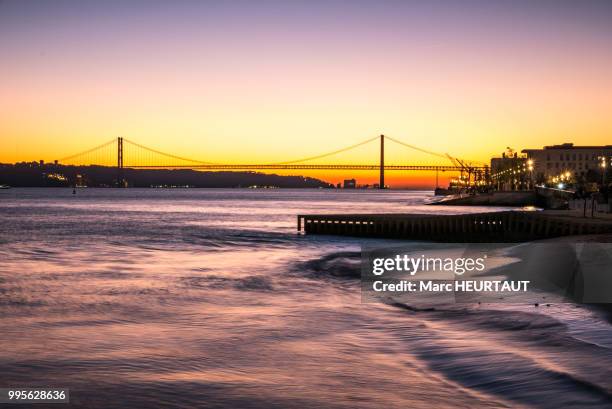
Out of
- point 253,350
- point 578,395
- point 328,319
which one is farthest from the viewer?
point 328,319

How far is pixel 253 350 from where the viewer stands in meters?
15.2

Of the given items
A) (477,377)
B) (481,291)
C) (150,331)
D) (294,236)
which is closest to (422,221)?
(294,236)

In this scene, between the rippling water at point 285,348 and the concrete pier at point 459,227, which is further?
the concrete pier at point 459,227

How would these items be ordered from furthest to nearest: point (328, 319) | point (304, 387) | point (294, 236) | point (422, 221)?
point (294, 236)
point (422, 221)
point (328, 319)
point (304, 387)

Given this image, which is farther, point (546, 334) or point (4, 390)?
point (546, 334)

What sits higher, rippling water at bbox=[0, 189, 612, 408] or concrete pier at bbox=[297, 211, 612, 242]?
concrete pier at bbox=[297, 211, 612, 242]

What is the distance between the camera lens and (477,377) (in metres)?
12.6

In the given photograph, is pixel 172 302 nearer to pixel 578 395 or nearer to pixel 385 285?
pixel 385 285

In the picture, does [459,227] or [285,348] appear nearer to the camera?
[285,348]

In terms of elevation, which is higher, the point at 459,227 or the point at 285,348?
the point at 459,227

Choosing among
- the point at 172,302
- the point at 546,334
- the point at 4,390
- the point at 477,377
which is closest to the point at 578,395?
the point at 477,377

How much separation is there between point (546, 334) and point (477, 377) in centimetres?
401

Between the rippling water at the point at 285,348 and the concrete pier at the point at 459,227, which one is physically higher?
the concrete pier at the point at 459,227

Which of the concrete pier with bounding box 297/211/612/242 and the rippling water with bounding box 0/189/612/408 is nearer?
the rippling water with bounding box 0/189/612/408
